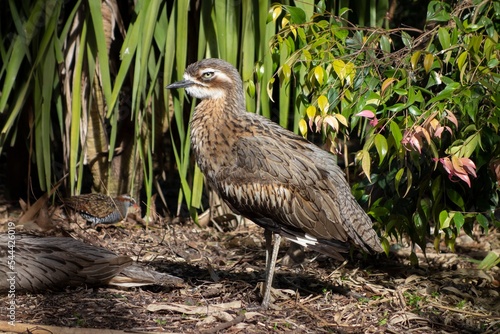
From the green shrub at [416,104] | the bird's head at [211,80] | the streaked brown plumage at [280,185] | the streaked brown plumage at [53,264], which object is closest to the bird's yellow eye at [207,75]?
the bird's head at [211,80]

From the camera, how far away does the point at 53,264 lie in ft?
16.2

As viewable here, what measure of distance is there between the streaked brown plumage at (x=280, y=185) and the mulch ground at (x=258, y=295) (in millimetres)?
317

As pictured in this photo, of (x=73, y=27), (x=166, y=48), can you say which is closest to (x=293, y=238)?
(x=166, y=48)

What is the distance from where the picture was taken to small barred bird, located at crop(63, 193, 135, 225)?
6.46 m

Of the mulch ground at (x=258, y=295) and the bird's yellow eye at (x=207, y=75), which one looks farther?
the bird's yellow eye at (x=207, y=75)

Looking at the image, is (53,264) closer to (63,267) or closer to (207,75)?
(63,267)

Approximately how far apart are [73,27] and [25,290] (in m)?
2.50

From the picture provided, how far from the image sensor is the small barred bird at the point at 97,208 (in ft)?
21.2

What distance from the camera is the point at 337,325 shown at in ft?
15.7

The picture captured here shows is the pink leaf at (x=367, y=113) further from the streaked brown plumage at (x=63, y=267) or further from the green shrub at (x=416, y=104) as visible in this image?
the streaked brown plumage at (x=63, y=267)

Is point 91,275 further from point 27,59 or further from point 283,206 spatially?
point 27,59

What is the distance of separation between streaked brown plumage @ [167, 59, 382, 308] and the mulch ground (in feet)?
1.04

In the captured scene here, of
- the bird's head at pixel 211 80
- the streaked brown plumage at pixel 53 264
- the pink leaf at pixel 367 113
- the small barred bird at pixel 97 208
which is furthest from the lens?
the small barred bird at pixel 97 208

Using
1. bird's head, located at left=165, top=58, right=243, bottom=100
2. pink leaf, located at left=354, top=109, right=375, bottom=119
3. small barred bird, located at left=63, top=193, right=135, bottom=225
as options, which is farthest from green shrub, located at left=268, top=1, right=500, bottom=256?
small barred bird, located at left=63, top=193, right=135, bottom=225
